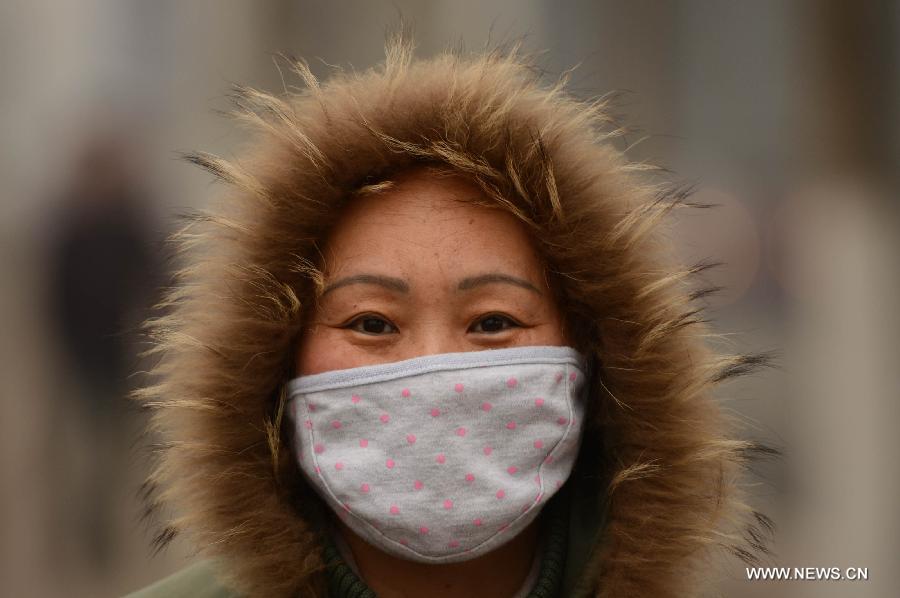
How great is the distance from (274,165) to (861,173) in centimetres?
551

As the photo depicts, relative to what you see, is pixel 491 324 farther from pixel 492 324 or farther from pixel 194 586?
pixel 194 586

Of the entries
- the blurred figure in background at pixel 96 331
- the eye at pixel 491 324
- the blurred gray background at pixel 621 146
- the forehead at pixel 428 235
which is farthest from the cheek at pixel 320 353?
the blurred figure in background at pixel 96 331

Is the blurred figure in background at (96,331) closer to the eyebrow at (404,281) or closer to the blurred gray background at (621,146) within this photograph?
the blurred gray background at (621,146)

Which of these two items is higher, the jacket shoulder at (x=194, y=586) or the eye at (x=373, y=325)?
the eye at (x=373, y=325)

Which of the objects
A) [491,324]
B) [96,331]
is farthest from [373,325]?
[96,331]

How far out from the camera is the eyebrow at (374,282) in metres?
2.25

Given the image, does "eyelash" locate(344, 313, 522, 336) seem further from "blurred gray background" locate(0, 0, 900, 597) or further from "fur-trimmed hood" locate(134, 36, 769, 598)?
"blurred gray background" locate(0, 0, 900, 597)

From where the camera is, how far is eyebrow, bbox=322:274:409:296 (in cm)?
225

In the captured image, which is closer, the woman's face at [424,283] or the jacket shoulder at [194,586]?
the woman's face at [424,283]

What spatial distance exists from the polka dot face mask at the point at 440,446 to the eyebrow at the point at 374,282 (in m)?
0.15

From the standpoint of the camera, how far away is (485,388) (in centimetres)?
221

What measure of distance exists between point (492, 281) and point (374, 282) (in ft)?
0.79

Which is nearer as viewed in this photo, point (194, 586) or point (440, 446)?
point (440, 446)

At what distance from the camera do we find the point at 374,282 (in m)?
2.27
